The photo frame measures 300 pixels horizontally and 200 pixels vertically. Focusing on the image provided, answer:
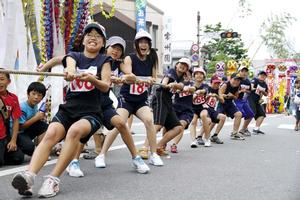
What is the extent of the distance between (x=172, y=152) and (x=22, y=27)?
3044 mm

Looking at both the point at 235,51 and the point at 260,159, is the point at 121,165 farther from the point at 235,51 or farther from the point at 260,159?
the point at 235,51

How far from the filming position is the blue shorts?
36.3 feet

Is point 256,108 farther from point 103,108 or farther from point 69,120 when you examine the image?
point 69,120

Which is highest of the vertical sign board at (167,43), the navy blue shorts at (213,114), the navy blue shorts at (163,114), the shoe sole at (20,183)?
the vertical sign board at (167,43)

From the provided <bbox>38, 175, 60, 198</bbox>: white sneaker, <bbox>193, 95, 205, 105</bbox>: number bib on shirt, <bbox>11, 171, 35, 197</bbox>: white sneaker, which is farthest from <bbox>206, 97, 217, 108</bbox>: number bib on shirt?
<bbox>11, 171, 35, 197</bbox>: white sneaker

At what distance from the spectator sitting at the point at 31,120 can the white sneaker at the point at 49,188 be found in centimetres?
211

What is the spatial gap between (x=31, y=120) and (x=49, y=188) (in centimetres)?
230

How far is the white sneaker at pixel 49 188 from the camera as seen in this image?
13.4 ft

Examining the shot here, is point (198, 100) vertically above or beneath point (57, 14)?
beneath

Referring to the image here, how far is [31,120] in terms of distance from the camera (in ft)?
20.6

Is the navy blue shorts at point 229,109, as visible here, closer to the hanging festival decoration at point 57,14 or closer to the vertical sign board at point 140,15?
the hanging festival decoration at point 57,14

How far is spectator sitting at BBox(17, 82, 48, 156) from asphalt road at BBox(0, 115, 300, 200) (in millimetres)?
465

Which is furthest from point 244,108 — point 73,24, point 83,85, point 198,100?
point 83,85

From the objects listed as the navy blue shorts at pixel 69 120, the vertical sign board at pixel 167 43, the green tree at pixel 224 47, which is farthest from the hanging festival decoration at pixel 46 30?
the green tree at pixel 224 47
